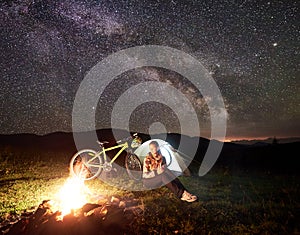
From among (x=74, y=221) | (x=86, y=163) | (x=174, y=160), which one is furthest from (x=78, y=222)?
(x=174, y=160)

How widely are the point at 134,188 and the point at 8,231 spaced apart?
4996 mm

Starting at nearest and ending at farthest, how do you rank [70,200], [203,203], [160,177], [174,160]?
[70,200] < [203,203] < [160,177] < [174,160]

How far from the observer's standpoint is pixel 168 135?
2297 inches

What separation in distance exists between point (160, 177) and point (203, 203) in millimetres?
1528

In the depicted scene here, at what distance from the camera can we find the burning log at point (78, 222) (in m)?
5.60

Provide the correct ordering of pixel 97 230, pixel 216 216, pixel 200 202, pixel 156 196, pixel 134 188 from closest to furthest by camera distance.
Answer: pixel 97 230
pixel 216 216
pixel 200 202
pixel 156 196
pixel 134 188

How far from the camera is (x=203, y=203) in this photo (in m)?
8.05

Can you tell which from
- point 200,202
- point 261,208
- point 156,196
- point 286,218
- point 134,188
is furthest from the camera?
point 134,188

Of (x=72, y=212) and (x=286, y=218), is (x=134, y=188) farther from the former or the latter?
(x=286, y=218)

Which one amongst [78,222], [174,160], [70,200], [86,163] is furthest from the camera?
[174,160]

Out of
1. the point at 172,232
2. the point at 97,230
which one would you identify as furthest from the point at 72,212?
the point at 172,232

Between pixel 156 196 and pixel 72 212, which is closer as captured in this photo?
pixel 72 212

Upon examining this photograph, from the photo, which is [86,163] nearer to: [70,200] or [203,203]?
[70,200]

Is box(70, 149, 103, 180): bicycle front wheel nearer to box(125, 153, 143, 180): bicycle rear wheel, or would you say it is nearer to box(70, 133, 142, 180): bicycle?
box(70, 133, 142, 180): bicycle
